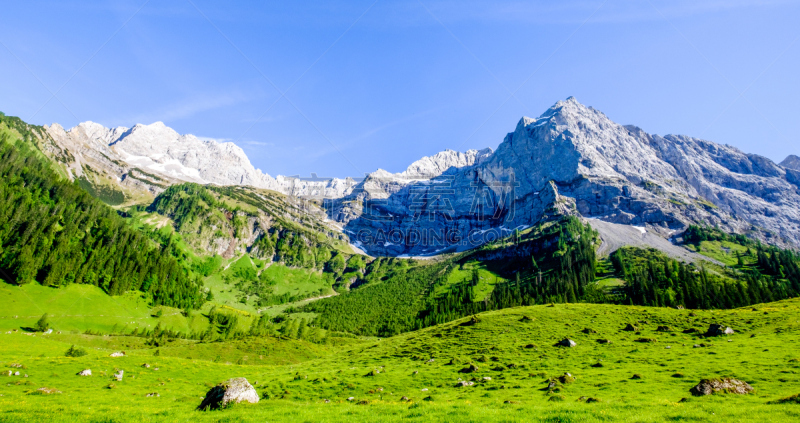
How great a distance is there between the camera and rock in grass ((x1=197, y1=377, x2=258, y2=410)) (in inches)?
1147

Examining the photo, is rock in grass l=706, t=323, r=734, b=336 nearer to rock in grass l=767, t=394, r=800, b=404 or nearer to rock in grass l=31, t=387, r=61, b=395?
rock in grass l=767, t=394, r=800, b=404

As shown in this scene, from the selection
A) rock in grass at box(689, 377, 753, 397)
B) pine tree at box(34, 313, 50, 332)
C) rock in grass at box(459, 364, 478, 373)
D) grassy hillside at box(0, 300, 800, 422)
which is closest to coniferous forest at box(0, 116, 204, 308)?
pine tree at box(34, 313, 50, 332)

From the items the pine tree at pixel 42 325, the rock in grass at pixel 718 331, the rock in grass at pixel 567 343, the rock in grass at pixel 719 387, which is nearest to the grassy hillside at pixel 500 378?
the rock in grass at pixel 719 387

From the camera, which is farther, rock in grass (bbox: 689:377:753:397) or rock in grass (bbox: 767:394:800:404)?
rock in grass (bbox: 689:377:753:397)

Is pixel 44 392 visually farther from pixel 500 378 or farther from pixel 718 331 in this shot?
pixel 718 331

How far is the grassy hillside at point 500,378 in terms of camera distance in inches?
834

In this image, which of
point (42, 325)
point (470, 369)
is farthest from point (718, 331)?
point (42, 325)

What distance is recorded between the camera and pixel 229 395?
2967 centimetres

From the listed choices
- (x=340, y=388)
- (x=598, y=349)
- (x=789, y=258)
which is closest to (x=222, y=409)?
(x=340, y=388)

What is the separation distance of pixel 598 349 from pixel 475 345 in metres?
21.7

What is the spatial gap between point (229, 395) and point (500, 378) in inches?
1222

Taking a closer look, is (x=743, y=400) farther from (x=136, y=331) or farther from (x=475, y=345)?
(x=136, y=331)

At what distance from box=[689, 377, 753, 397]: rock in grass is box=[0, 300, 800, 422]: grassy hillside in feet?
3.34

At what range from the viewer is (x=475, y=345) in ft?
221
